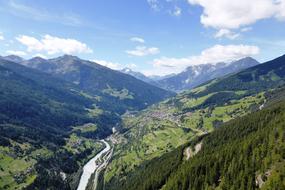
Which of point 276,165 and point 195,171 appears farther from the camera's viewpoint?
point 195,171

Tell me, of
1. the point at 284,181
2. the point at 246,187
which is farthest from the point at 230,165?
the point at 284,181

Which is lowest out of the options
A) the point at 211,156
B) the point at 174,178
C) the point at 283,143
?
the point at 174,178

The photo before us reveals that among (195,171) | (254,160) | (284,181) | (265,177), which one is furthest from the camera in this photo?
(195,171)

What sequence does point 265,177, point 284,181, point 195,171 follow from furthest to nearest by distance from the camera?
point 195,171
point 265,177
point 284,181

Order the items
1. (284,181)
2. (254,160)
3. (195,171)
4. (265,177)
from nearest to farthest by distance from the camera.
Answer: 1. (284,181)
2. (265,177)
3. (254,160)
4. (195,171)

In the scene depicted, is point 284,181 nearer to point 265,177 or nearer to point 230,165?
point 265,177

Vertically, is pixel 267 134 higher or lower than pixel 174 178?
higher

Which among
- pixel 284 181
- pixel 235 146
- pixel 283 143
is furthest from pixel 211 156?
pixel 284 181

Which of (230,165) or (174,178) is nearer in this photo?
(230,165)

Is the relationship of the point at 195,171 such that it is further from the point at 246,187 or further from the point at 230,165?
the point at 246,187
